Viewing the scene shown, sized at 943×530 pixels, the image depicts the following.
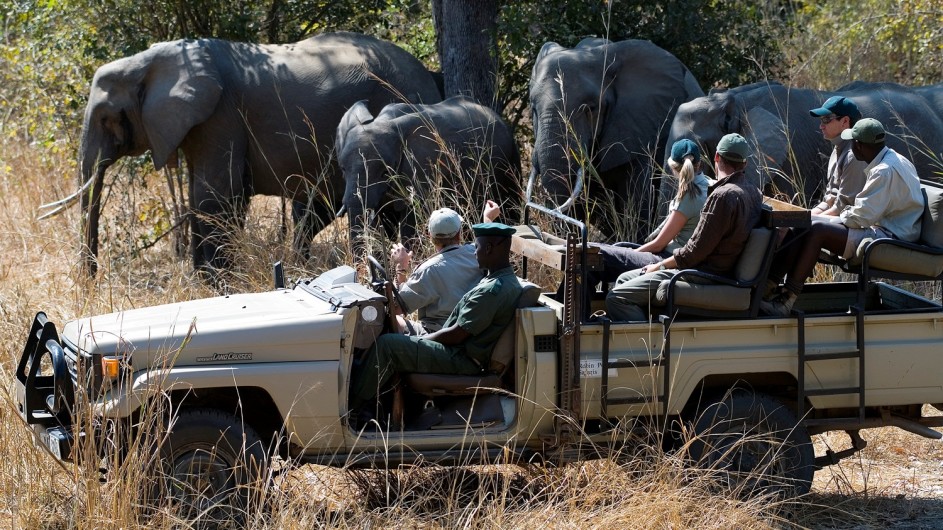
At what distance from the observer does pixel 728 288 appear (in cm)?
602

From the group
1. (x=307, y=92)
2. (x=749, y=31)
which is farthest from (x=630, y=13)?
(x=307, y=92)

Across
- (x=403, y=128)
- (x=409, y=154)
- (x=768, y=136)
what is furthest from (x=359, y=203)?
(x=768, y=136)

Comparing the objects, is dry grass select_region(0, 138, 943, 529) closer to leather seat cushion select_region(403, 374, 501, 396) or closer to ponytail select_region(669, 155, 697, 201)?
leather seat cushion select_region(403, 374, 501, 396)

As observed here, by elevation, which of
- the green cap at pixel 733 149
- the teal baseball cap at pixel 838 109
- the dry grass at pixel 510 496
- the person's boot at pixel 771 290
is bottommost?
the dry grass at pixel 510 496

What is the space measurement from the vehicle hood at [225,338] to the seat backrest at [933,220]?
2960 millimetres

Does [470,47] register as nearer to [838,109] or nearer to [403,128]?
[403,128]

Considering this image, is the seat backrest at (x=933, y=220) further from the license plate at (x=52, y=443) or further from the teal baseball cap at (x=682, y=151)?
the license plate at (x=52, y=443)

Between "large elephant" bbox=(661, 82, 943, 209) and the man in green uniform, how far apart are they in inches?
186

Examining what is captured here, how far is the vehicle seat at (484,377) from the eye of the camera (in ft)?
19.5

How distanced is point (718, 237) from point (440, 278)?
142 centimetres

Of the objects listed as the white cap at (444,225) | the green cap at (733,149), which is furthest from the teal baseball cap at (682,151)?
the white cap at (444,225)

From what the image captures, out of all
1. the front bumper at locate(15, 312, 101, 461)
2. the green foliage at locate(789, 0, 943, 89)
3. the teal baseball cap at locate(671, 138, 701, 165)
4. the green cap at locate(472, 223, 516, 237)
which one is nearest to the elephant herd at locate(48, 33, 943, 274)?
the teal baseball cap at locate(671, 138, 701, 165)

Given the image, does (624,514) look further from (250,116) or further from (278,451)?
(250,116)

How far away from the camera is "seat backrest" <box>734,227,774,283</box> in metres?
6.07
